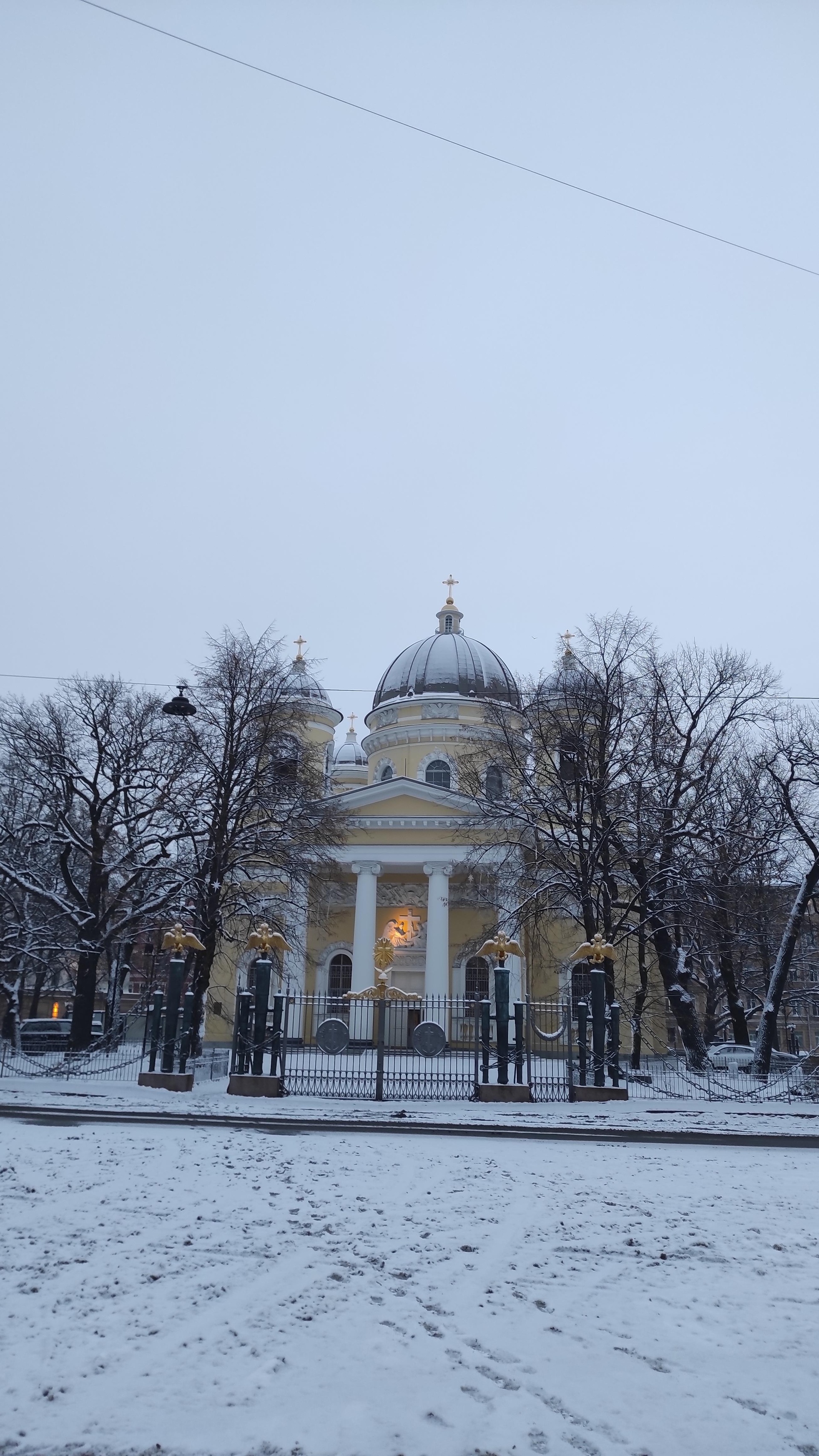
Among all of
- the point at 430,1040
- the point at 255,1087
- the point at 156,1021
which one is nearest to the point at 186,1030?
the point at 156,1021

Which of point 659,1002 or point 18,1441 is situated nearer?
point 18,1441

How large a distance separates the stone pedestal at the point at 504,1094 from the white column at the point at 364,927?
661 inches

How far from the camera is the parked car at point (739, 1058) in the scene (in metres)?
22.9

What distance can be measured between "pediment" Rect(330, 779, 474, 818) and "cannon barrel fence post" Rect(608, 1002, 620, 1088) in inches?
667

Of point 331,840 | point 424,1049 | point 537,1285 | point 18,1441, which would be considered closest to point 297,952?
point 331,840

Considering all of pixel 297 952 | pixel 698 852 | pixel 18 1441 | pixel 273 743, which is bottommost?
pixel 18 1441

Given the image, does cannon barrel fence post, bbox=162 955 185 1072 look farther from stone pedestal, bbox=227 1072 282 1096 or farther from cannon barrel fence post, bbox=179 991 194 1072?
stone pedestal, bbox=227 1072 282 1096

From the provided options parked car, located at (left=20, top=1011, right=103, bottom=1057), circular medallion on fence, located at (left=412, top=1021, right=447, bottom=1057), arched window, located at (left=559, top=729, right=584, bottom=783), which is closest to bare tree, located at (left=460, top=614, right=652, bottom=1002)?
arched window, located at (left=559, top=729, right=584, bottom=783)

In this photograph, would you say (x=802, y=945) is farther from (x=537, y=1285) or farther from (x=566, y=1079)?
(x=537, y=1285)

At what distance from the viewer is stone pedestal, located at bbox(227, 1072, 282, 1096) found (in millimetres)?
17453

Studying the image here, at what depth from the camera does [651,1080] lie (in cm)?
2030

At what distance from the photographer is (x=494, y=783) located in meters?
35.6

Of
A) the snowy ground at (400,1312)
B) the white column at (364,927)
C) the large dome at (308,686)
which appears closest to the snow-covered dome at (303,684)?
the large dome at (308,686)

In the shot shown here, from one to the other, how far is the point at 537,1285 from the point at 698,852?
66.0 ft
